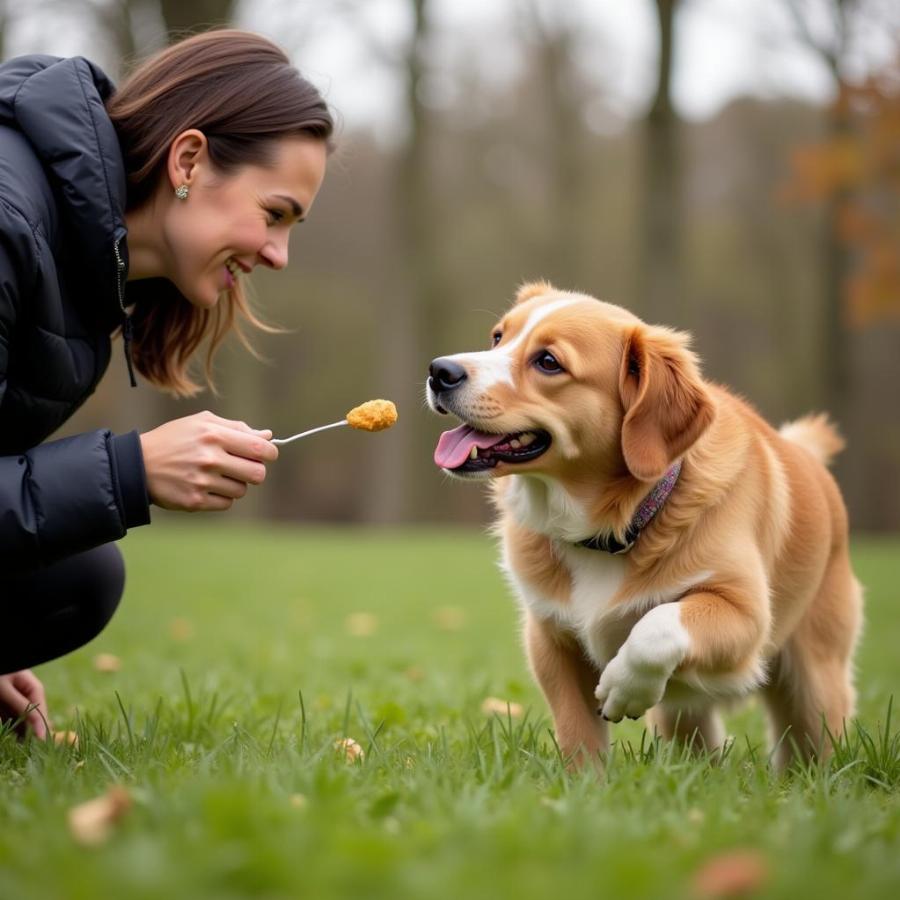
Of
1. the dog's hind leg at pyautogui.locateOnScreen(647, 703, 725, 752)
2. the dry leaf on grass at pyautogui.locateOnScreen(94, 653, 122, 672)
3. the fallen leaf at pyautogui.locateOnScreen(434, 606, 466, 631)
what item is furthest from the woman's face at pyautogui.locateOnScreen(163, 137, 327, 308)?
the fallen leaf at pyautogui.locateOnScreen(434, 606, 466, 631)

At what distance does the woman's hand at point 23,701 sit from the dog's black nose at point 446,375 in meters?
1.29

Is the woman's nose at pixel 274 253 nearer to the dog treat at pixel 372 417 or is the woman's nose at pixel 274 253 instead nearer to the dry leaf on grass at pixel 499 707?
the dog treat at pixel 372 417

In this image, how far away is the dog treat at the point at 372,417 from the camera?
2670mm

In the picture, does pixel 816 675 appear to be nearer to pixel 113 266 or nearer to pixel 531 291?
pixel 531 291

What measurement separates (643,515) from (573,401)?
1.19ft

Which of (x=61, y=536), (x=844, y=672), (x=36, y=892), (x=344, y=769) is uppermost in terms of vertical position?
(x=61, y=536)

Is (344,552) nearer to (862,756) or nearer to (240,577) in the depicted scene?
(240,577)

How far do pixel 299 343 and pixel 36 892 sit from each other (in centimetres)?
2308

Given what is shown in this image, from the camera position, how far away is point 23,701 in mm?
2951

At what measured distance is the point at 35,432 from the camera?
9.05 feet

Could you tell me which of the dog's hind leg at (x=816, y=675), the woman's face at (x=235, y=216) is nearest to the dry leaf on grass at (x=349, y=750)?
the woman's face at (x=235, y=216)

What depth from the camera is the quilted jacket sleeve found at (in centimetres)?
220

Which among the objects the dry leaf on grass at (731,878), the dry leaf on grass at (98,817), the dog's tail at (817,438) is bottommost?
the dog's tail at (817,438)

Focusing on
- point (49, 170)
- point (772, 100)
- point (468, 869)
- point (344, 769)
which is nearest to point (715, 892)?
point (468, 869)
